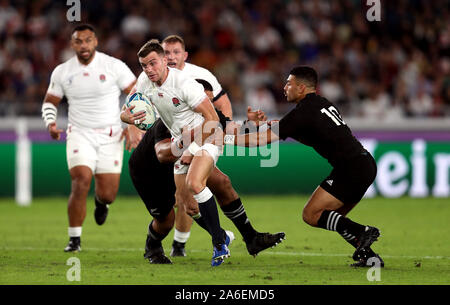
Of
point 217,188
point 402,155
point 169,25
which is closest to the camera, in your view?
point 217,188

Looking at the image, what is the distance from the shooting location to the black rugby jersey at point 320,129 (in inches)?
334

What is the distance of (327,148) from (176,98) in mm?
1554

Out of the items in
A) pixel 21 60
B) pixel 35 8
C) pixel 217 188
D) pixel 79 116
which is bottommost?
pixel 217 188

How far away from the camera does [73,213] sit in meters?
10.3

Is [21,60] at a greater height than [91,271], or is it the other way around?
[21,60]

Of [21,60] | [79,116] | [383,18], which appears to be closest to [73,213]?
[79,116]

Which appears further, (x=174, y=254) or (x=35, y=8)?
(x=35, y=8)

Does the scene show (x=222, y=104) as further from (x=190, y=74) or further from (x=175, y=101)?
(x=175, y=101)

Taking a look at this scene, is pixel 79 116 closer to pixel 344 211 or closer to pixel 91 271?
pixel 91 271

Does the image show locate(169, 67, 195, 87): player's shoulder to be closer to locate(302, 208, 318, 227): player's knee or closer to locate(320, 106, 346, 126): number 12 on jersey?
locate(320, 106, 346, 126): number 12 on jersey

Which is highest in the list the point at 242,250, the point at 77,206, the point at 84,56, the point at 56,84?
the point at 84,56

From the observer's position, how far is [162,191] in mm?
9156

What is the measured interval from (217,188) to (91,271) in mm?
1602

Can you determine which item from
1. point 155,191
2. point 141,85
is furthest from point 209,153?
point 141,85
